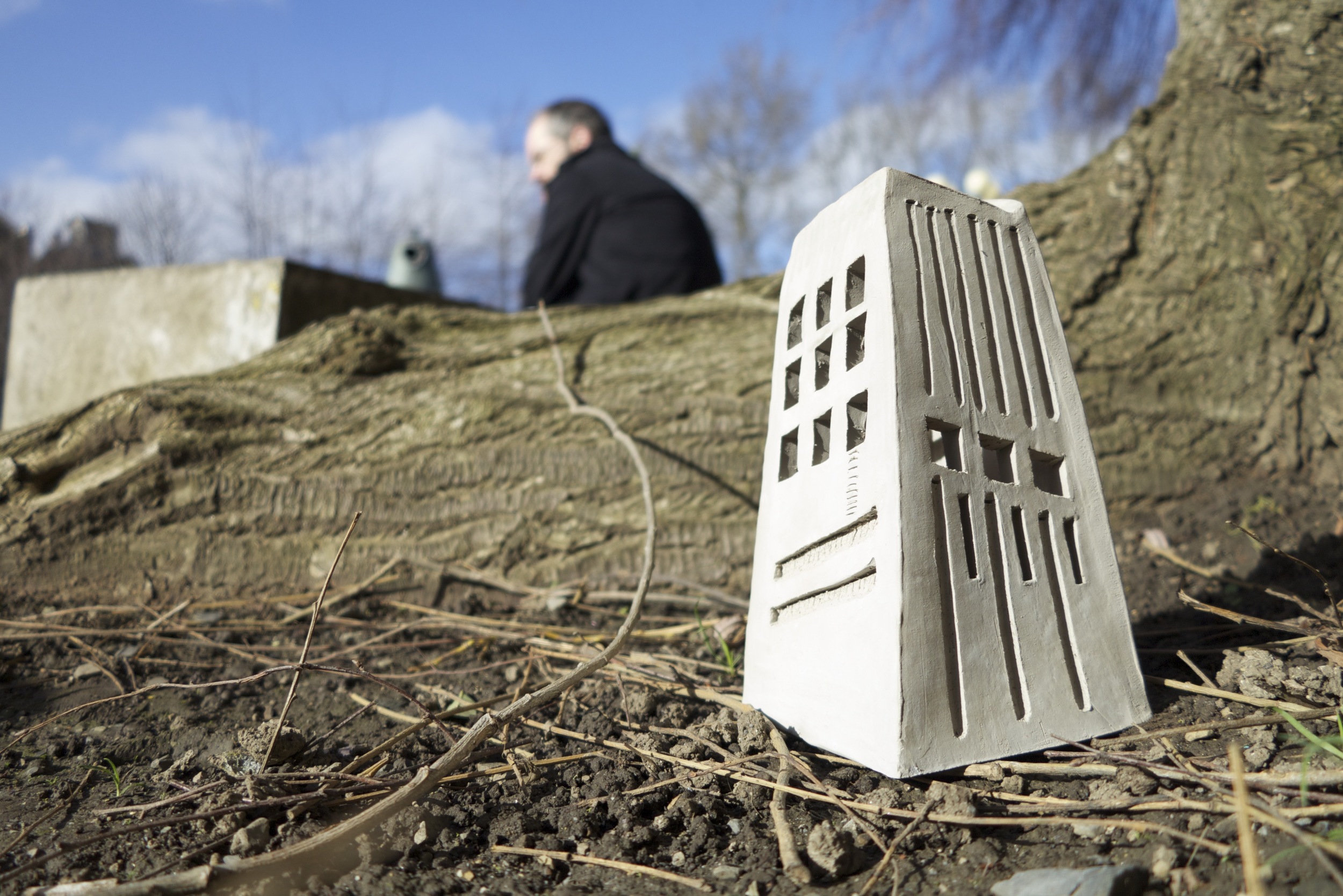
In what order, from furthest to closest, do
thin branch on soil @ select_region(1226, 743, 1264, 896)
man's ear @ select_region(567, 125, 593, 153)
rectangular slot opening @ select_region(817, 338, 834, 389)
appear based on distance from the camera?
1. man's ear @ select_region(567, 125, 593, 153)
2. rectangular slot opening @ select_region(817, 338, 834, 389)
3. thin branch on soil @ select_region(1226, 743, 1264, 896)

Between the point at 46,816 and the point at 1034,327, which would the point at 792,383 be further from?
the point at 46,816

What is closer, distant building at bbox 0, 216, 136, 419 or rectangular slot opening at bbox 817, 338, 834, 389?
rectangular slot opening at bbox 817, 338, 834, 389

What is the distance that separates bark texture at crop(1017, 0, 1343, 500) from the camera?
6.56 ft

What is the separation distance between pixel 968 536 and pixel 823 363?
15.8 inches

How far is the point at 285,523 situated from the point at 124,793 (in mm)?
954

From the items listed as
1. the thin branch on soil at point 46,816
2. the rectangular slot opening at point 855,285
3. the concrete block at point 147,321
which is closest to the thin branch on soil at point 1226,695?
the rectangular slot opening at point 855,285

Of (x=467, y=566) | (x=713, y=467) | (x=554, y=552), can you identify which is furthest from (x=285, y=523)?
(x=713, y=467)

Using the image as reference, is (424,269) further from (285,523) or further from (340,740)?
(340,740)

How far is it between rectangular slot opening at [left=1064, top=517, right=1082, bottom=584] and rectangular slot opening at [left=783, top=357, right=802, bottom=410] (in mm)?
482

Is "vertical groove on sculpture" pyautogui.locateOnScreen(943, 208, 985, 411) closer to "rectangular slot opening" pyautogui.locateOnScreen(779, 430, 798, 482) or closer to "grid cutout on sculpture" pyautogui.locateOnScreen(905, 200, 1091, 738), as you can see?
"grid cutout on sculpture" pyautogui.locateOnScreen(905, 200, 1091, 738)

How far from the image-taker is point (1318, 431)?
6.51 feet

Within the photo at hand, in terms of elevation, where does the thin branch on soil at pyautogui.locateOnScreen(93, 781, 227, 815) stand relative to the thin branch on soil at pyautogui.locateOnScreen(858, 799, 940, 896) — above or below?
above

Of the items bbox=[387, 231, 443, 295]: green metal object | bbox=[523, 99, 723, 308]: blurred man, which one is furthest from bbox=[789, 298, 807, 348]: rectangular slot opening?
bbox=[387, 231, 443, 295]: green metal object

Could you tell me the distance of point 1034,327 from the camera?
1.30m
